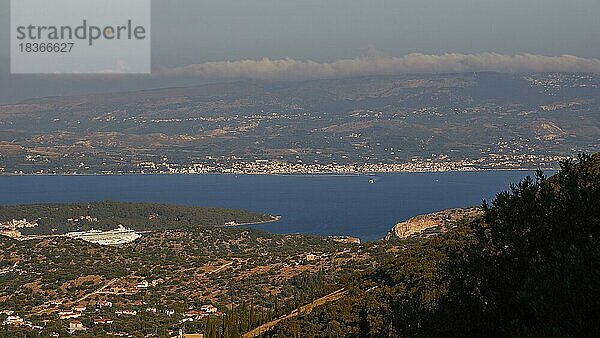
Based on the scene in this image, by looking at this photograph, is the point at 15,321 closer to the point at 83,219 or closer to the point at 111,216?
the point at 83,219

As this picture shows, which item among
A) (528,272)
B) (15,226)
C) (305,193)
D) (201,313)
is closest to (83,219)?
(15,226)

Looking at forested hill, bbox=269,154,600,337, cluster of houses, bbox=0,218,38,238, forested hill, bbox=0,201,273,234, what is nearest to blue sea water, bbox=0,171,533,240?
forested hill, bbox=0,201,273,234

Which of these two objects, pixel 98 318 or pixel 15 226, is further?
pixel 15 226

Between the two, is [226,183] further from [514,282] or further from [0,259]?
[514,282]

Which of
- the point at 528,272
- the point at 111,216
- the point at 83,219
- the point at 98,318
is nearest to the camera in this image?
the point at 528,272

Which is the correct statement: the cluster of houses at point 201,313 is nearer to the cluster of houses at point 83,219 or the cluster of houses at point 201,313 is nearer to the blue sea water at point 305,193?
the blue sea water at point 305,193

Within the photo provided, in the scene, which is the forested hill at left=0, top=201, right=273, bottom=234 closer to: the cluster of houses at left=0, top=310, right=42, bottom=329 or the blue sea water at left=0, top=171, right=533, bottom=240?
the blue sea water at left=0, top=171, right=533, bottom=240

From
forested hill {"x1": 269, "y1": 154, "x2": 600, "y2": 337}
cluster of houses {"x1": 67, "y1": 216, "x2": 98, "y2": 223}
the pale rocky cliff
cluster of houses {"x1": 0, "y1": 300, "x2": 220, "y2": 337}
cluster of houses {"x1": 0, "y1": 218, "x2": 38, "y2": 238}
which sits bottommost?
cluster of houses {"x1": 67, "y1": 216, "x2": 98, "y2": 223}
